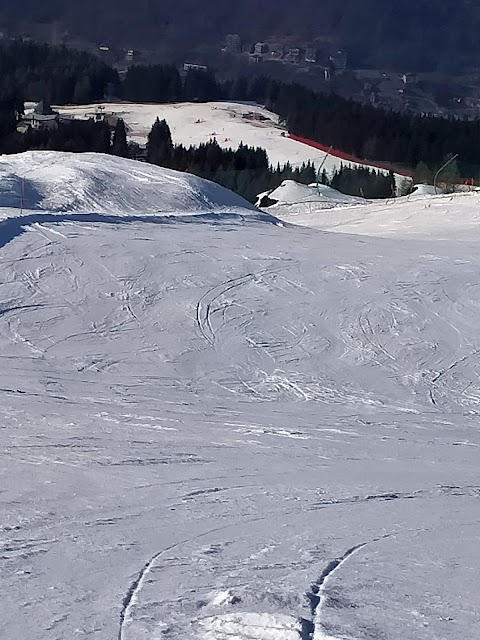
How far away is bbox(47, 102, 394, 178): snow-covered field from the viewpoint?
46938 mm

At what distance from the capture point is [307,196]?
30.0m

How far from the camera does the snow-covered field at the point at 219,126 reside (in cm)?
4694

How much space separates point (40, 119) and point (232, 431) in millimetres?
44359

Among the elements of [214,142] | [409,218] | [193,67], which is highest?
[409,218]

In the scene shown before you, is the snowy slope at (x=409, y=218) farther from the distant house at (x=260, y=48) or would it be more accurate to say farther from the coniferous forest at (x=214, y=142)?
the distant house at (x=260, y=48)

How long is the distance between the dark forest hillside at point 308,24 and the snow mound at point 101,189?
3411 inches

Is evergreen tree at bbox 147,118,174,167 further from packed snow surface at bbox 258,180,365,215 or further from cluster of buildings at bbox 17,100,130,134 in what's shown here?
packed snow surface at bbox 258,180,365,215

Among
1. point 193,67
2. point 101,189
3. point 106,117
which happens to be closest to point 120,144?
point 106,117

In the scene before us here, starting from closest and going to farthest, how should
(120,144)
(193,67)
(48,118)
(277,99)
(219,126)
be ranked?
(120,144), (48,118), (219,126), (277,99), (193,67)

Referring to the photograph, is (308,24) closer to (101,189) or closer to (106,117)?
(106,117)

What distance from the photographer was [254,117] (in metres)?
57.9

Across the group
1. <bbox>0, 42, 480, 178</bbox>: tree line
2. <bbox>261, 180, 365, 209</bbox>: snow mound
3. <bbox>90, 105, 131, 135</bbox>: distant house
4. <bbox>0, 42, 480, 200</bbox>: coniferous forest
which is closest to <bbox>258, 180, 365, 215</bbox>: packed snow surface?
<bbox>261, 180, 365, 209</bbox>: snow mound

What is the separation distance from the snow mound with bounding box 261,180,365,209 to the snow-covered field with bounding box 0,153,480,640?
13.8 metres

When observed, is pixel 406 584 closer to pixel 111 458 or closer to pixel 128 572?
pixel 128 572
